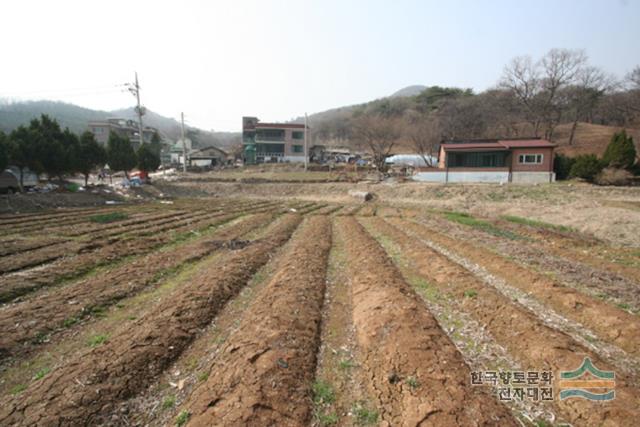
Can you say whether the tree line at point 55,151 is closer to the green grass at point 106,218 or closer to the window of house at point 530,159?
the green grass at point 106,218

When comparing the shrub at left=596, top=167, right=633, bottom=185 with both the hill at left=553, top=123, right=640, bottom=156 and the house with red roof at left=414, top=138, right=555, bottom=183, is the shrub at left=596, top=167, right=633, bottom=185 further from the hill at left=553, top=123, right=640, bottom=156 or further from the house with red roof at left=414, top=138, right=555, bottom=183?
the hill at left=553, top=123, right=640, bottom=156

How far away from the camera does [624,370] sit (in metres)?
5.10

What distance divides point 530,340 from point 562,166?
118ft

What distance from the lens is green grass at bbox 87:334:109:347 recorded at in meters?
5.78

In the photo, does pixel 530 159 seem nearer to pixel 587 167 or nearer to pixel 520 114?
pixel 587 167

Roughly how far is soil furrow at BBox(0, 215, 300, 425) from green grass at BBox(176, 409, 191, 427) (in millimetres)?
977

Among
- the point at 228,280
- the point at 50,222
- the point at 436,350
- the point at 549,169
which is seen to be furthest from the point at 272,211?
the point at 549,169

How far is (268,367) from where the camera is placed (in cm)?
478

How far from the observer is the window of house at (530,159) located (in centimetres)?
3244

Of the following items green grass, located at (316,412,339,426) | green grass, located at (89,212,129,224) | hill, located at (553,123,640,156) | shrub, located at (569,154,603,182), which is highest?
hill, located at (553,123,640,156)

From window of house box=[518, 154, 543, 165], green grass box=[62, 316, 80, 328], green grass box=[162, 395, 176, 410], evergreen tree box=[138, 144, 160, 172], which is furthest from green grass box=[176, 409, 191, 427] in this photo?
evergreen tree box=[138, 144, 160, 172]

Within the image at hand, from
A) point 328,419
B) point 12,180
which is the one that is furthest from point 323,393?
point 12,180

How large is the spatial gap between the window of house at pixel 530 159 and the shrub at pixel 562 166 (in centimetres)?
250

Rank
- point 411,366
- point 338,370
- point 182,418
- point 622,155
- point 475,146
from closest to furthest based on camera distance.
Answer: point 182,418 → point 411,366 → point 338,370 → point 622,155 → point 475,146
